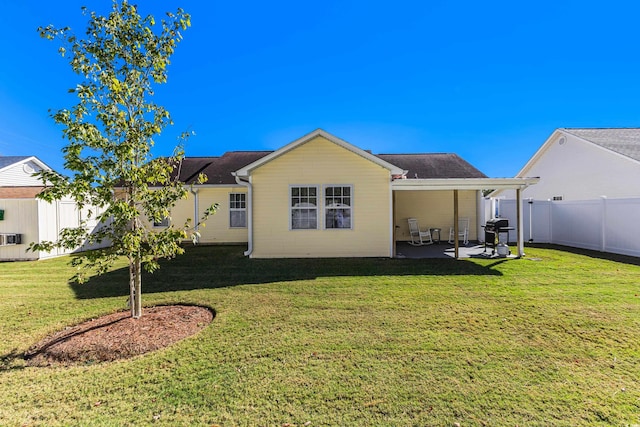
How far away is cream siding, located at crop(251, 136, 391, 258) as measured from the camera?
996 centimetres

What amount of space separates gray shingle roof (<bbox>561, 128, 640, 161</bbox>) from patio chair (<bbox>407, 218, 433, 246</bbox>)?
405 inches

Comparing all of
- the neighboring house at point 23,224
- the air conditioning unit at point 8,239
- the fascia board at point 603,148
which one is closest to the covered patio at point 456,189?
the fascia board at point 603,148

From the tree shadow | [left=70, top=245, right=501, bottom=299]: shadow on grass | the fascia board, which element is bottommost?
the tree shadow

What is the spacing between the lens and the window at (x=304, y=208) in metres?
10.0

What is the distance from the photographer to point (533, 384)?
9.72 ft

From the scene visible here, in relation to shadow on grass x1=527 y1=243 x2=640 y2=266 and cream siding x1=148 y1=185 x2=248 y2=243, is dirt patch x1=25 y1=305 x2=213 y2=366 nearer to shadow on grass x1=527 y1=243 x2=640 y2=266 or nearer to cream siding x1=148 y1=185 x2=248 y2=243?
cream siding x1=148 y1=185 x2=248 y2=243

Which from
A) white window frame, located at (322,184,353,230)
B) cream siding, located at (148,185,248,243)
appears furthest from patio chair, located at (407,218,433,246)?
cream siding, located at (148,185,248,243)

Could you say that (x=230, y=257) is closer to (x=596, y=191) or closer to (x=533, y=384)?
(x=533, y=384)

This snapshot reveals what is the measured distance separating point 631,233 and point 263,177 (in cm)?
1340

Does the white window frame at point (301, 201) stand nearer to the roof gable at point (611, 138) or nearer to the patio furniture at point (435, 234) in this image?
the patio furniture at point (435, 234)

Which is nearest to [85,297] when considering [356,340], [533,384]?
[356,340]

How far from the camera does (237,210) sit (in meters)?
14.2

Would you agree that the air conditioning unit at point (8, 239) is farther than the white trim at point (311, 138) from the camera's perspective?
Yes

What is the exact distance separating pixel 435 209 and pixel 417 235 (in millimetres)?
1613
